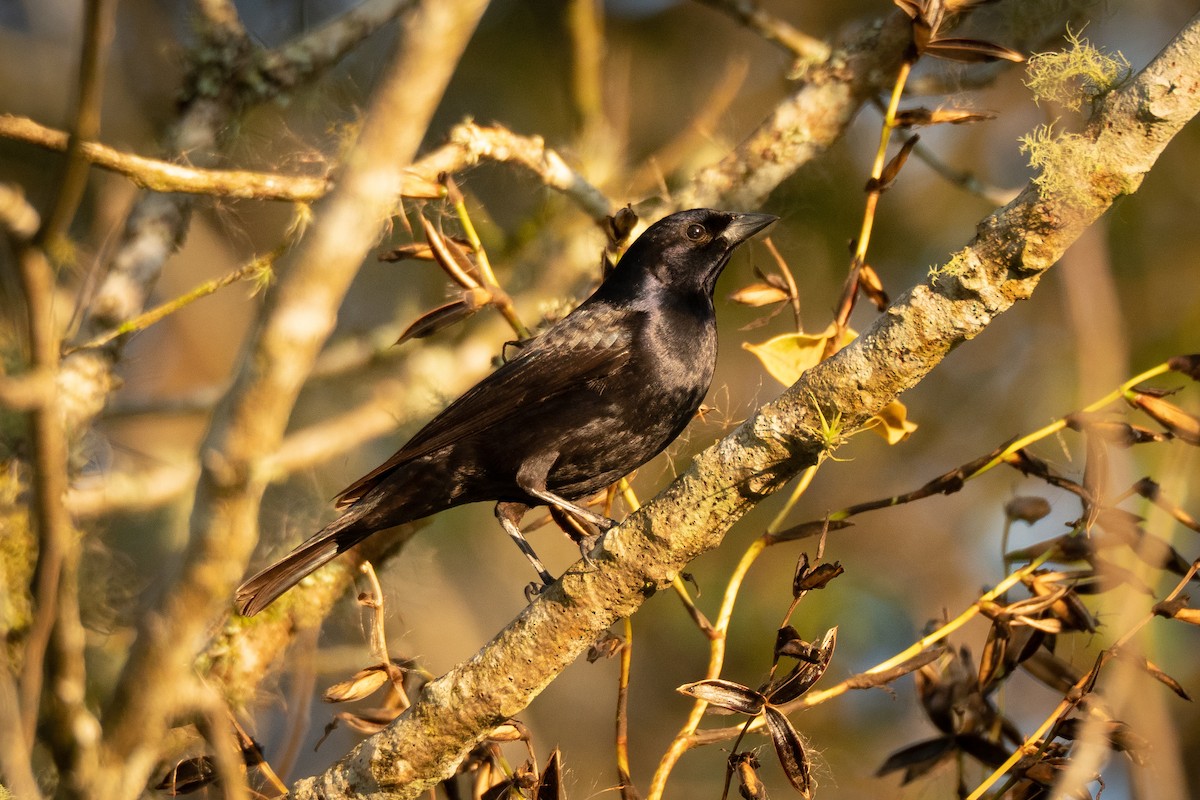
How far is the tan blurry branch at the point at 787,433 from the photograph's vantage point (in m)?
2.24

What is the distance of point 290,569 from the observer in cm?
394

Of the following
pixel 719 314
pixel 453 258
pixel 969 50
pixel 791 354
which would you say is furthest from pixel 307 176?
Answer: pixel 719 314

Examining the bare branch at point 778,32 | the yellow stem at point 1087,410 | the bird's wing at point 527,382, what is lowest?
the yellow stem at point 1087,410

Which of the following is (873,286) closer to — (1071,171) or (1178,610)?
(1071,171)

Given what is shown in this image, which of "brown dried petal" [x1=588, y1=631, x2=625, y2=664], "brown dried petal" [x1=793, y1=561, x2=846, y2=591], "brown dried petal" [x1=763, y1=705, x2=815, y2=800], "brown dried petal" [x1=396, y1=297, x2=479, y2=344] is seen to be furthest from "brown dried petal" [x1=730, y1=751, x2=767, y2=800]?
"brown dried petal" [x1=396, y1=297, x2=479, y2=344]

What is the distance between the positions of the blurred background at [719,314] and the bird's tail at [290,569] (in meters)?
0.71

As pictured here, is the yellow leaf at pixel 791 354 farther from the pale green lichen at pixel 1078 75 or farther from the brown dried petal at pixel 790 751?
the brown dried petal at pixel 790 751

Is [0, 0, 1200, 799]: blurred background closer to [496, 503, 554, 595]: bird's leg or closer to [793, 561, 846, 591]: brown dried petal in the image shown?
[496, 503, 554, 595]: bird's leg

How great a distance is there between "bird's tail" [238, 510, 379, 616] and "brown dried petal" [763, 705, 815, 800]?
6.48 feet

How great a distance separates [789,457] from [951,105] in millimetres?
1616

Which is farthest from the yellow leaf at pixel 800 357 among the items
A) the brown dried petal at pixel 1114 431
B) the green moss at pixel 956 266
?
the green moss at pixel 956 266

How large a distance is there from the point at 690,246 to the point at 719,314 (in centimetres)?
275

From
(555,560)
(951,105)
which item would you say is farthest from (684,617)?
(951,105)

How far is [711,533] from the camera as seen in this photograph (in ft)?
8.55
